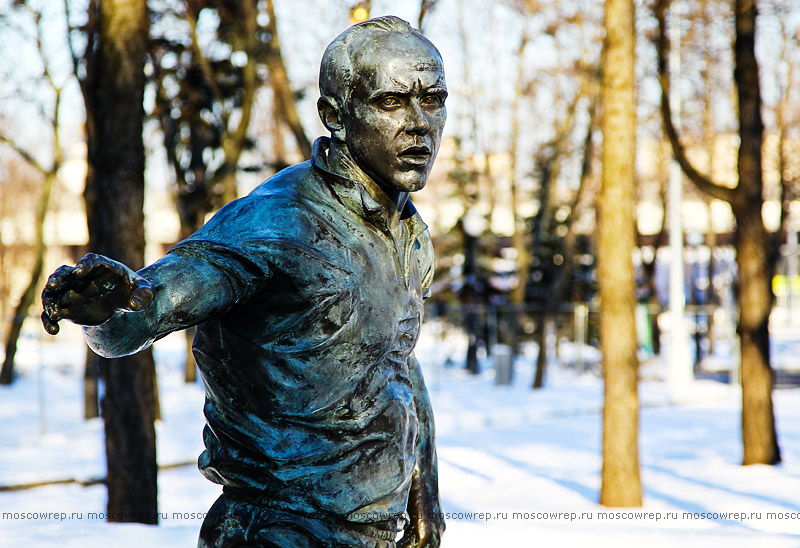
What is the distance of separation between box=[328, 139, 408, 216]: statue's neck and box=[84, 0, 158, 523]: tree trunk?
5121 millimetres

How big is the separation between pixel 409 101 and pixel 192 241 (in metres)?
0.64

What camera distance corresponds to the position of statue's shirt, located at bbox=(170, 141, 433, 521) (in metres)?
2.08

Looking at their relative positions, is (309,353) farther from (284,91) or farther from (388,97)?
(284,91)

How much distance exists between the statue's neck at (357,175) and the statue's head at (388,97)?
2 cm

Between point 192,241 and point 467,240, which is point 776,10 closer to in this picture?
point 192,241

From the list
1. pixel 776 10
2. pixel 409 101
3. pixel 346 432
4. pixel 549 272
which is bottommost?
pixel 549 272

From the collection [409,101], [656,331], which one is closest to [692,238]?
[656,331]

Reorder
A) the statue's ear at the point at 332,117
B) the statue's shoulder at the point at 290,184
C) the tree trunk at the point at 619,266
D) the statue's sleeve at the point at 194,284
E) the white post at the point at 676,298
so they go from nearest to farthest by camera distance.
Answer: the statue's sleeve at the point at 194,284 < the statue's shoulder at the point at 290,184 < the statue's ear at the point at 332,117 < the tree trunk at the point at 619,266 < the white post at the point at 676,298

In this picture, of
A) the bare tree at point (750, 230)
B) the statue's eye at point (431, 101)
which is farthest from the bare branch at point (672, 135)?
the statue's eye at point (431, 101)

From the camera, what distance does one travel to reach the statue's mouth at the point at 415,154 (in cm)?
228

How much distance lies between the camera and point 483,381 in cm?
2077

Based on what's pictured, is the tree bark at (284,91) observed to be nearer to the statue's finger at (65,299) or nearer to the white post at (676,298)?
the white post at (676,298)

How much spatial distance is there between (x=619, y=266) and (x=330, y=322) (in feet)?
20.6

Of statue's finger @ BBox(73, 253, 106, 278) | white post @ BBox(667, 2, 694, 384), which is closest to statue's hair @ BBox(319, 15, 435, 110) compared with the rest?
statue's finger @ BBox(73, 253, 106, 278)
